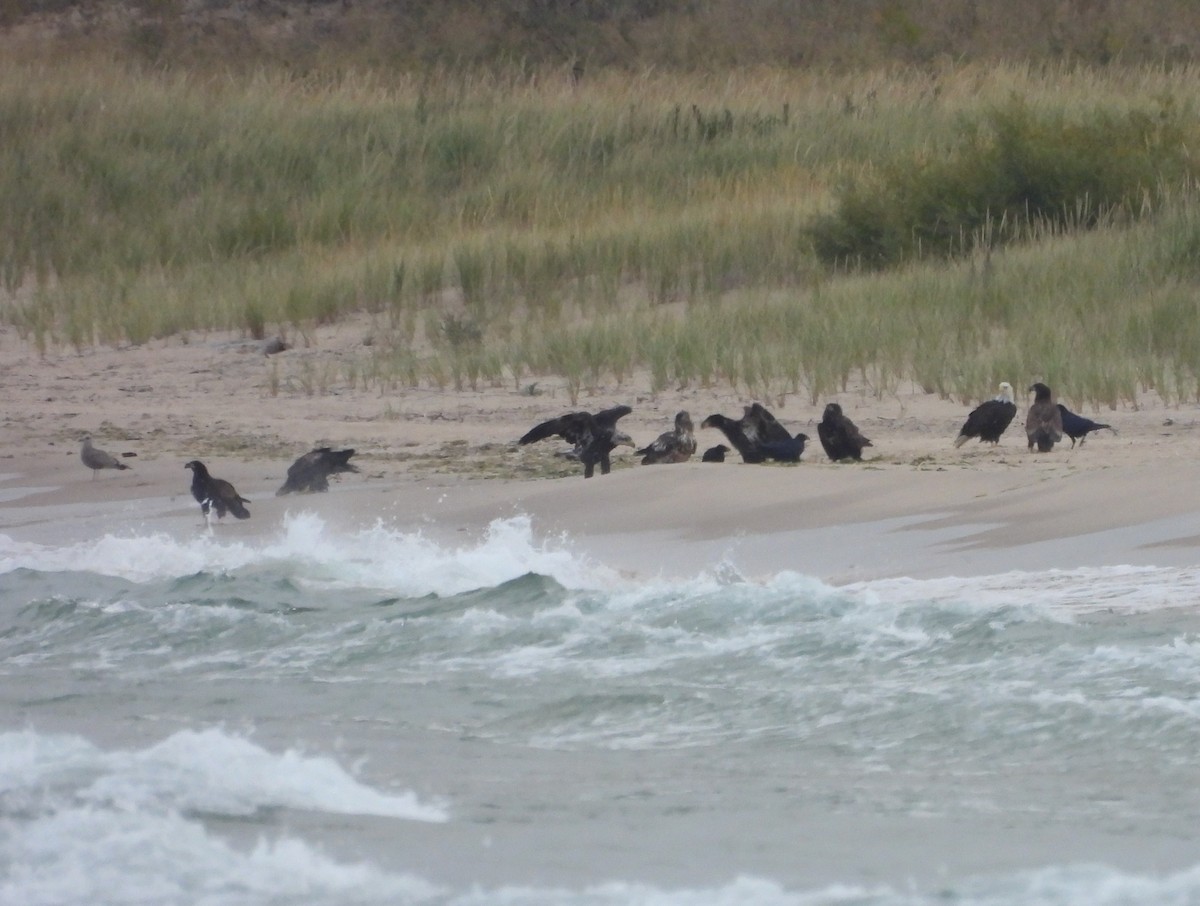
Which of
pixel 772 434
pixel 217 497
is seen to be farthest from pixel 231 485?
pixel 772 434

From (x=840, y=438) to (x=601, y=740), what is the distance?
15.0 feet

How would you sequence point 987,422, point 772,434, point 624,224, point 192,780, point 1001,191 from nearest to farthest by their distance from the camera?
1. point 192,780
2. point 987,422
3. point 772,434
4. point 1001,191
5. point 624,224

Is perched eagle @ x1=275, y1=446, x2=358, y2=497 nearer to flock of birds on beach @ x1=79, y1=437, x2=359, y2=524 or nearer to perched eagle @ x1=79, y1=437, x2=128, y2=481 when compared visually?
flock of birds on beach @ x1=79, y1=437, x2=359, y2=524

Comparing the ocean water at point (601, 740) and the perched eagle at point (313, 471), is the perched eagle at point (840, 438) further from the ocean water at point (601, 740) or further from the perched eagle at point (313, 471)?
the perched eagle at point (313, 471)

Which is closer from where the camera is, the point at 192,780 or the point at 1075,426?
the point at 192,780

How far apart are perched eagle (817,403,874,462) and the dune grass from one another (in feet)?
7.15

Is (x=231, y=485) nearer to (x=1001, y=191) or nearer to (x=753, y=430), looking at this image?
(x=753, y=430)

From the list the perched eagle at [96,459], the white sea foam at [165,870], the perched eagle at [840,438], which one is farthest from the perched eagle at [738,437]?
the white sea foam at [165,870]

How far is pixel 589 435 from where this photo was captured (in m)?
10.1

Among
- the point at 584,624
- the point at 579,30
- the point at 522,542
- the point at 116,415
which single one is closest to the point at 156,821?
the point at 584,624

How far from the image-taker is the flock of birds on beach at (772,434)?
32.7ft

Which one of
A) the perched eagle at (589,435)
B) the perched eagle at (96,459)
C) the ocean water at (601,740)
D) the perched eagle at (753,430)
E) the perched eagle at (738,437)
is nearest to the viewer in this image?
the ocean water at (601,740)

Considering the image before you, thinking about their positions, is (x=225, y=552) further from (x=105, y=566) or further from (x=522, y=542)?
(x=522, y=542)

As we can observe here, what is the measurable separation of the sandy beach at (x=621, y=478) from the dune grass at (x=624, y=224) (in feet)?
1.64
